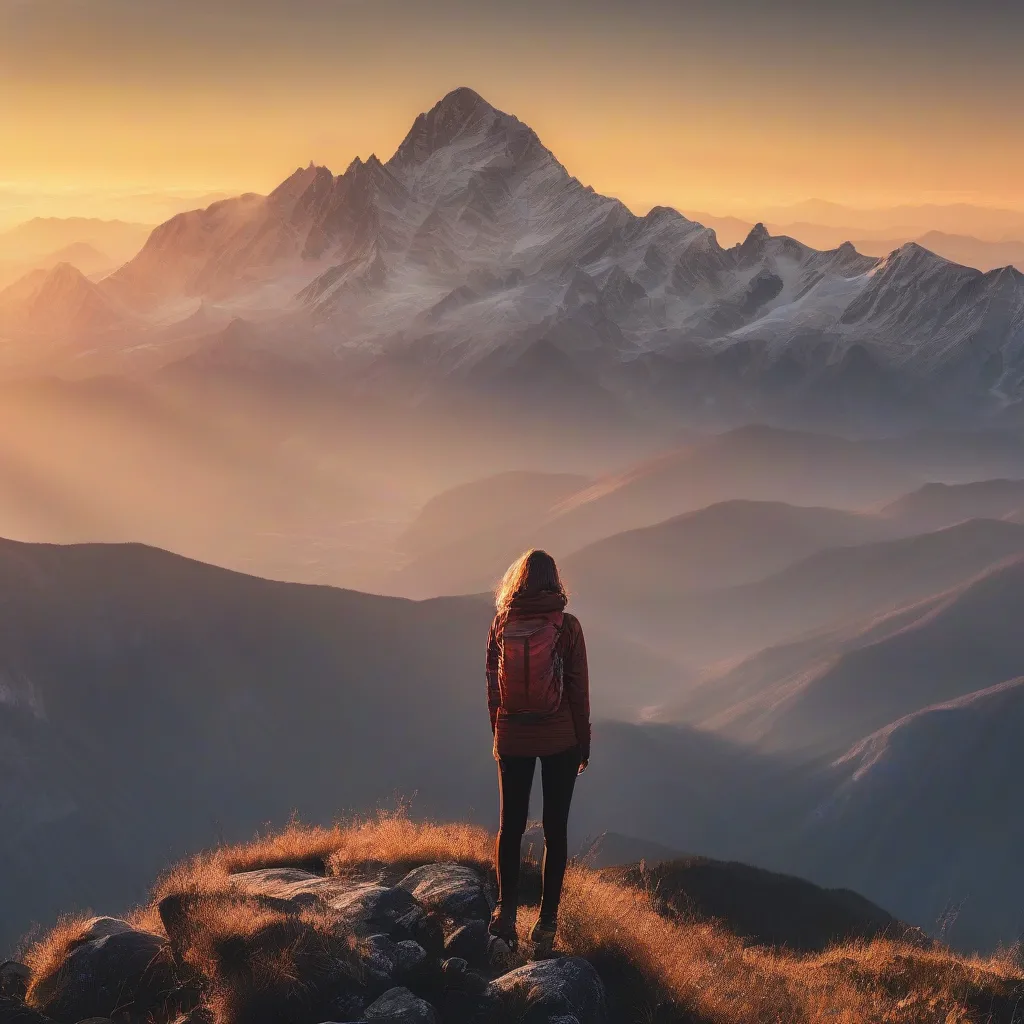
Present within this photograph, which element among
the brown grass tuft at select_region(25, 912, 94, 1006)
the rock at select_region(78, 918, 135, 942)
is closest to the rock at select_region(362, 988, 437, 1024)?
the rock at select_region(78, 918, 135, 942)

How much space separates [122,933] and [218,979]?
134 cm

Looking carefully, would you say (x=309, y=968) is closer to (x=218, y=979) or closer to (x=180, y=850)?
(x=218, y=979)

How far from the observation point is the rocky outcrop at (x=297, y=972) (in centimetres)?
750

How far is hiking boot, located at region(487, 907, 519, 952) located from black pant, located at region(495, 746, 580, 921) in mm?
53

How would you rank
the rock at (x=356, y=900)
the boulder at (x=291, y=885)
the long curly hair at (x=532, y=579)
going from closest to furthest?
the long curly hair at (x=532, y=579) < the rock at (x=356, y=900) < the boulder at (x=291, y=885)

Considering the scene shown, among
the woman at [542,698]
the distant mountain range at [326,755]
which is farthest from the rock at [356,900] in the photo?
the distant mountain range at [326,755]

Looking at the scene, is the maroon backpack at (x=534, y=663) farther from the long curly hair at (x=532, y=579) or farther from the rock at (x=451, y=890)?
the rock at (x=451, y=890)

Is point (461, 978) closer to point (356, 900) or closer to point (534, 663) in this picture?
point (356, 900)

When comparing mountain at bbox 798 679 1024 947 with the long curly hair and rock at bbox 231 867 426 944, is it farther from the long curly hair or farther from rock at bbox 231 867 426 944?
the long curly hair

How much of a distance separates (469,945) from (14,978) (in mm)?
3869

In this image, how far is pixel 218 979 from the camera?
7.68 metres

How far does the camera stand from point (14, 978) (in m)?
8.49

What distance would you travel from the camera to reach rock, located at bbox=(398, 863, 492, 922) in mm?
9117

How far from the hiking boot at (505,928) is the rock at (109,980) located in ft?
8.78
